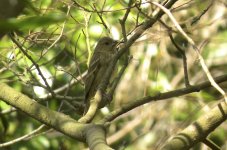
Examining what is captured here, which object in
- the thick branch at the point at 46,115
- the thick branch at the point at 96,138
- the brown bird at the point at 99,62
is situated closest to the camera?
the thick branch at the point at 96,138

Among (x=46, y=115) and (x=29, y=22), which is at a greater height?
(x=46, y=115)

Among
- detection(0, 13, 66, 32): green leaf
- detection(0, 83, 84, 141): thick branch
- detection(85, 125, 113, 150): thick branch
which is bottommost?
detection(0, 13, 66, 32): green leaf

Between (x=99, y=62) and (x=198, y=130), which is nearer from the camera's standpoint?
(x=198, y=130)

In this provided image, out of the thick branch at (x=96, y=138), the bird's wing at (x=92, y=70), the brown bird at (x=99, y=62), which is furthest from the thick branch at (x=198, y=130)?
the brown bird at (x=99, y=62)

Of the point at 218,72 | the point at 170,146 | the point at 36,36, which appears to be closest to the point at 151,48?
the point at 218,72

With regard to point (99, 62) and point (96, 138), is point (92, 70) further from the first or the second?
point (96, 138)

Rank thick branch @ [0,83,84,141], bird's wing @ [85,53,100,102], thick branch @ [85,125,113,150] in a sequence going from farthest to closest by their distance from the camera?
bird's wing @ [85,53,100,102]
thick branch @ [0,83,84,141]
thick branch @ [85,125,113,150]

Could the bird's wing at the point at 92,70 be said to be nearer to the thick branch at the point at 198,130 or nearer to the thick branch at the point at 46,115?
the thick branch at the point at 46,115

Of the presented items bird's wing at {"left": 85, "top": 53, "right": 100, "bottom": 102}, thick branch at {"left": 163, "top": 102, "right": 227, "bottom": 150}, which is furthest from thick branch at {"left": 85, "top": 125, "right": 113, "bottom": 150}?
bird's wing at {"left": 85, "top": 53, "right": 100, "bottom": 102}

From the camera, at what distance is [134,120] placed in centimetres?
611

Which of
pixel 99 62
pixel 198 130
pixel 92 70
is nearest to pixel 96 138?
pixel 198 130

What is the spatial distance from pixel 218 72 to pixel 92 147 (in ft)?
15.5

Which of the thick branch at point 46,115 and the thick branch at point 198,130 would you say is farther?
the thick branch at point 46,115

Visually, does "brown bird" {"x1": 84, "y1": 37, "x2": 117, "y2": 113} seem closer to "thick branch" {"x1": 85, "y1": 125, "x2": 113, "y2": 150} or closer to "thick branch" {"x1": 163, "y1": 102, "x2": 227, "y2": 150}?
"thick branch" {"x1": 163, "y1": 102, "x2": 227, "y2": 150}
